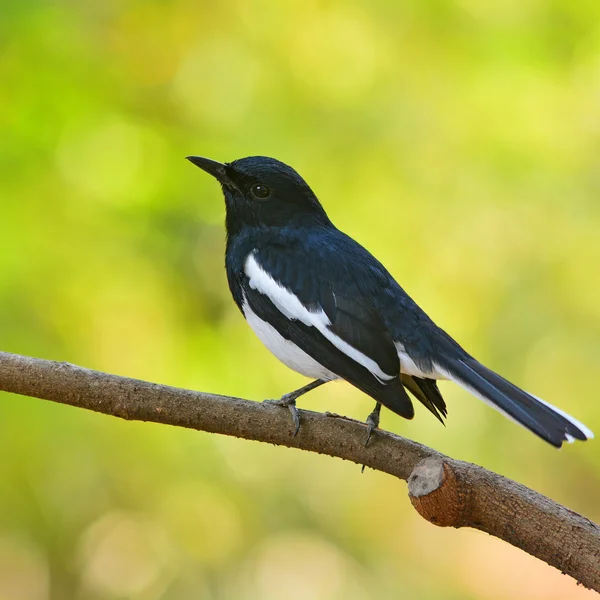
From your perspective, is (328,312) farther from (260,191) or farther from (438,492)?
(438,492)

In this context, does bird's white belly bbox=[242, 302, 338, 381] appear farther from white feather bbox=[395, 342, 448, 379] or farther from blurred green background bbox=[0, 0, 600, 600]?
blurred green background bbox=[0, 0, 600, 600]

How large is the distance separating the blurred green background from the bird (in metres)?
1.47

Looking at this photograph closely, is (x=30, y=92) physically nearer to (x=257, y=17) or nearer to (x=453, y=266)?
(x=257, y=17)

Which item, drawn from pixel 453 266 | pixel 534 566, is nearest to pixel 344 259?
pixel 453 266

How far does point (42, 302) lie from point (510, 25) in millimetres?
3120

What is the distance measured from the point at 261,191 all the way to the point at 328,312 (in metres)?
0.67

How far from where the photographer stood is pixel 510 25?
554cm

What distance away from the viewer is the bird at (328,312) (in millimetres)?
2881

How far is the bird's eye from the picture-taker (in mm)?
3537

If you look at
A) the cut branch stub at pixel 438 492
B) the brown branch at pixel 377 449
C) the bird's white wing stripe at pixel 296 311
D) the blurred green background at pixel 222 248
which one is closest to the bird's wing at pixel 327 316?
the bird's white wing stripe at pixel 296 311

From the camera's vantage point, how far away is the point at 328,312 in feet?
10.2

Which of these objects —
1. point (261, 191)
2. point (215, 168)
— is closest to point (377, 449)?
point (261, 191)

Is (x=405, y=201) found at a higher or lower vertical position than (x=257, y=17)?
lower

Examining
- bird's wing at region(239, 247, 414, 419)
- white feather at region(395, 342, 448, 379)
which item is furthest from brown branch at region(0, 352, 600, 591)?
white feather at region(395, 342, 448, 379)
